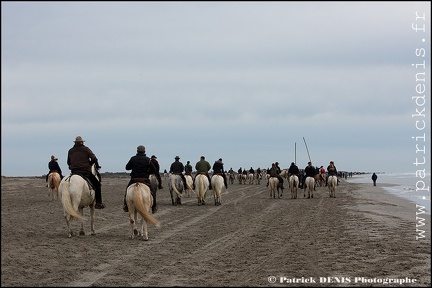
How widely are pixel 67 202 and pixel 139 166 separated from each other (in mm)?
2117

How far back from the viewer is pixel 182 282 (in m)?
9.30

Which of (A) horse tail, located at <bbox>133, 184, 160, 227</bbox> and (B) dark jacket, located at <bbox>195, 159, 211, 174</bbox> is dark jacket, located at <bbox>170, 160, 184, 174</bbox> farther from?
(A) horse tail, located at <bbox>133, 184, 160, 227</bbox>

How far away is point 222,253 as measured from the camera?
12438mm

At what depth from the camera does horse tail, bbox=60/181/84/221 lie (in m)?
13.8

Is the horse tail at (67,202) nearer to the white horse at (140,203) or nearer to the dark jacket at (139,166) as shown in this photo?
the white horse at (140,203)

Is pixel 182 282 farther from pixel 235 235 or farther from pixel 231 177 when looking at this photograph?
pixel 231 177

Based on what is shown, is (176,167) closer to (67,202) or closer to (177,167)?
(177,167)

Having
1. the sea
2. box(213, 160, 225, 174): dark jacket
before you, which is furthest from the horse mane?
box(213, 160, 225, 174): dark jacket

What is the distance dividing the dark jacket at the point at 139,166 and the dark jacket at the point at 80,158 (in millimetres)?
950

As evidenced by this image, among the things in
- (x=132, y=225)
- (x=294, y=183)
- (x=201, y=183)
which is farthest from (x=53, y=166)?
(x=132, y=225)

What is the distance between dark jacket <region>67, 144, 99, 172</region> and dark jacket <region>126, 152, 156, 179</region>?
95 cm

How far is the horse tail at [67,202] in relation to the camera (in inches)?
542

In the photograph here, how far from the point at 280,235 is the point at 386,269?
17.7 feet

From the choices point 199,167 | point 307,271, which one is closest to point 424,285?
point 307,271
